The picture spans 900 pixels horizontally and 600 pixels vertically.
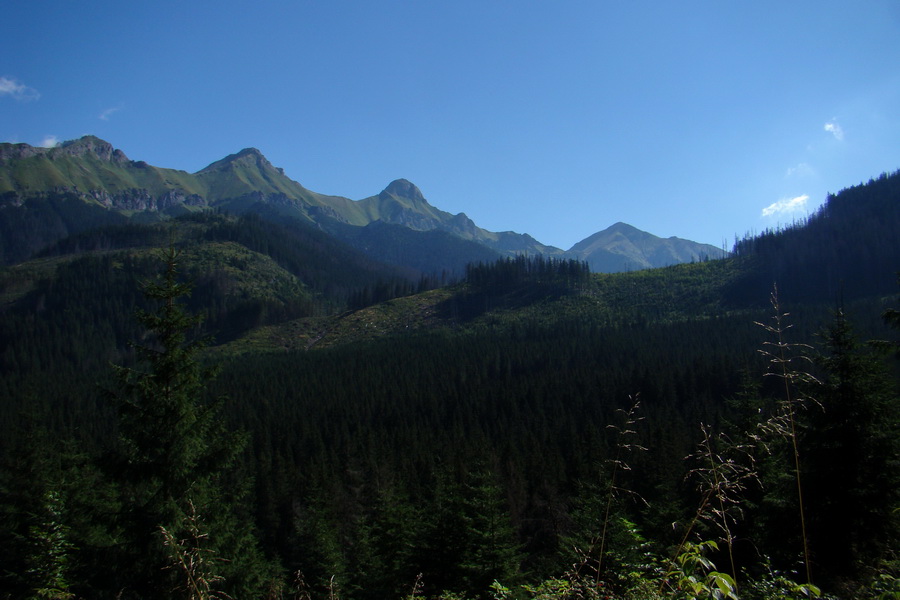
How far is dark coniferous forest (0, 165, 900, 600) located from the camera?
903 cm

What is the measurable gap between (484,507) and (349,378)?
286 ft

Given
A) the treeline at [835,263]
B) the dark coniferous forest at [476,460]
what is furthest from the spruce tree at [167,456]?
the treeline at [835,263]

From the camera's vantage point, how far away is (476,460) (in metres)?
35.1

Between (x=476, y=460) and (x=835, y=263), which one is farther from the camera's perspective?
(x=835, y=263)

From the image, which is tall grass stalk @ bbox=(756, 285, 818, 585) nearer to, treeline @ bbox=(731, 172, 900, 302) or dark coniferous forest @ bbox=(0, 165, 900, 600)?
dark coniferous forest @ bbox=(0, 165, 900, 600)

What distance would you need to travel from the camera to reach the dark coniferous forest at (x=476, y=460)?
9031mm

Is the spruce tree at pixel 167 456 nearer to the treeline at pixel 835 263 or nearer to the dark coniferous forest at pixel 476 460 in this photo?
the dark coniferous forest at pixel 476 460

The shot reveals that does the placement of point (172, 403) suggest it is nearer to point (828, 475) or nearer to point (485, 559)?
point (485, 559)

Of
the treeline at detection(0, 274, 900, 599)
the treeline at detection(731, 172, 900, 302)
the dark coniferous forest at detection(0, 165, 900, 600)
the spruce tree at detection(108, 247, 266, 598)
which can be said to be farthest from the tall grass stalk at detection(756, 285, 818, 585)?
the treeline at detection(731, 172, 900, 302)

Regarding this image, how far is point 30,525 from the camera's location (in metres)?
20.1

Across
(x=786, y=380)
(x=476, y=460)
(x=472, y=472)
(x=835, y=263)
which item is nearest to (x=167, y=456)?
(x=786, y=380)

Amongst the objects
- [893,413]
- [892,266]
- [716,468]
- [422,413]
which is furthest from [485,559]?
[892,266]

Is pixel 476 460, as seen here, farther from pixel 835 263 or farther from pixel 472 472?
pixel 835 263

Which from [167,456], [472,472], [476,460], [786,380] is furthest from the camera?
[476,460]
